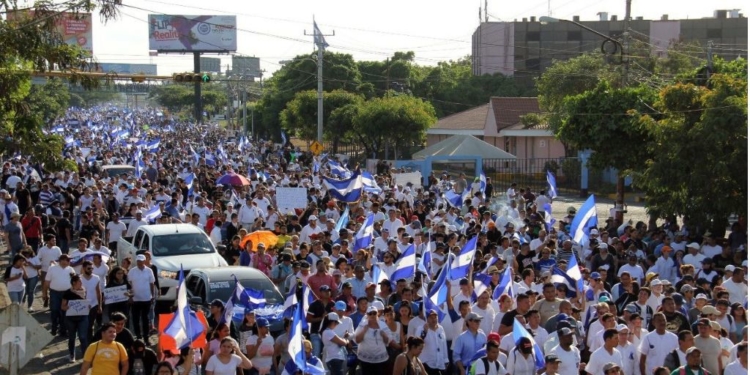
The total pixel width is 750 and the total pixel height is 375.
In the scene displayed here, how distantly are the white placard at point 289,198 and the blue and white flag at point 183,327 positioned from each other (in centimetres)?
1229

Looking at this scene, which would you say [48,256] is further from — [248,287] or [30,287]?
[248,287]


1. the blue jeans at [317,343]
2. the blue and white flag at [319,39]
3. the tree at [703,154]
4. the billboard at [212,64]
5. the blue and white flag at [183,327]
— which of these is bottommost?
the blue jeans at [317,343]

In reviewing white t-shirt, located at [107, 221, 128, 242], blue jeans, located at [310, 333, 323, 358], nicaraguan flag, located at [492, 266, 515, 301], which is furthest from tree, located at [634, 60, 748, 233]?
white t-shirt, located at [107, 221, 128, 242]

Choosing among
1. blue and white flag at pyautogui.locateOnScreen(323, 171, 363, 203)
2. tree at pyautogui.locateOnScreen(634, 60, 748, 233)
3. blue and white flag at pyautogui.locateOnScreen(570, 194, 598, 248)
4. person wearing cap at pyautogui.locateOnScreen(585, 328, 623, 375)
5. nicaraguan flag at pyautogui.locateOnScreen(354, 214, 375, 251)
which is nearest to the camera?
person wearing cap at pyautogui.locateOnScreen(585, 328, 623, 375)

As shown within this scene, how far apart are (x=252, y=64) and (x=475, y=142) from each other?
129m

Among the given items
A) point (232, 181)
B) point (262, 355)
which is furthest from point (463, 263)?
point (232, 181)

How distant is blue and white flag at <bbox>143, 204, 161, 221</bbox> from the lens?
21078mm

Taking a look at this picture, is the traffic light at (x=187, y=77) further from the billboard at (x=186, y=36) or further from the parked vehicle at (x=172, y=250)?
the billboard at (x=186, y=36)

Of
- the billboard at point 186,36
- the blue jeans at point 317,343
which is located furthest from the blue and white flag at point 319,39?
the billboard at point 186,36

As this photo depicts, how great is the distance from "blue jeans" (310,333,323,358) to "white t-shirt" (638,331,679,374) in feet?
10.9

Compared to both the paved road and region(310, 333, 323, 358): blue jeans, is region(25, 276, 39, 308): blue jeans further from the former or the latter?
region(310, 333, 323, 358): blue jeans

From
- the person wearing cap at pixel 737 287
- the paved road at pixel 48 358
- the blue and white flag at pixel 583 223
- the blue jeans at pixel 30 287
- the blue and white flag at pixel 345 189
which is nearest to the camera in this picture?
the paved road at pixel 48 358

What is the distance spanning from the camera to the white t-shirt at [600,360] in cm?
996

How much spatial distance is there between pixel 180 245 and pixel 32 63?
11.9 ft
